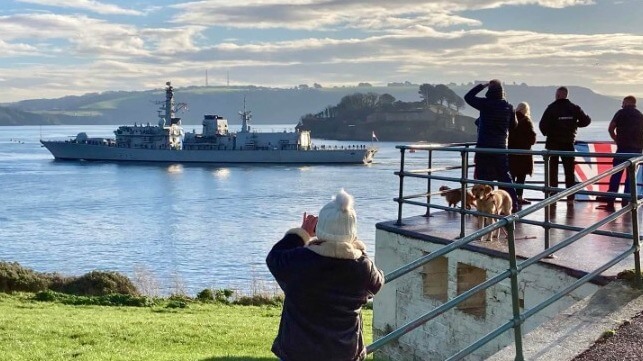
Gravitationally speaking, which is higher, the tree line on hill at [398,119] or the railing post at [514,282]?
the tree line on hill at [398,119]

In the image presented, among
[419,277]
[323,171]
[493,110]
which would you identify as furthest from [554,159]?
[323,171]

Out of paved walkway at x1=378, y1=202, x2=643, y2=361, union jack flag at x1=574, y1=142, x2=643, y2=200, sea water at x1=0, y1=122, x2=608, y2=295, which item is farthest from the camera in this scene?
sea water at x1=0, y1=122, x2=608, y2=295

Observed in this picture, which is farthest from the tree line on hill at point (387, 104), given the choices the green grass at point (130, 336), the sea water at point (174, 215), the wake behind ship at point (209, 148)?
the green grass at point (130, 336)

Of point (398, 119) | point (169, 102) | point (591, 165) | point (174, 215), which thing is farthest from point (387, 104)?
point (591, 165)

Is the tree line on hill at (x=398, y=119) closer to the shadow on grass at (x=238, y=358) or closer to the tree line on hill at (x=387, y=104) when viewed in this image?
the tree line on hill at (x=387, y=104)

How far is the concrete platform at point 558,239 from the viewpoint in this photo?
6864 mm

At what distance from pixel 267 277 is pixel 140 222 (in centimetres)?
2271

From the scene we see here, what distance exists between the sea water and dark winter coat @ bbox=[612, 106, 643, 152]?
56.8 ft

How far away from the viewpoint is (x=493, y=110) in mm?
9695

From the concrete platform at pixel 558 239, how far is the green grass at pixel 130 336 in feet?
10.6

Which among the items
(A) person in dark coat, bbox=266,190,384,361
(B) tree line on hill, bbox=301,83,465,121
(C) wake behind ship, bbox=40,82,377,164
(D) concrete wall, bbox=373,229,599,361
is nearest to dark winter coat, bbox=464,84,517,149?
(D) concrete wall, bbox=373,229,599,361

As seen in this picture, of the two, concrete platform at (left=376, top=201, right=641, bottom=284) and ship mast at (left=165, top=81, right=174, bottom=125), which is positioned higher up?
ship mast at (left=165, top=81, right=174, bottom=125)

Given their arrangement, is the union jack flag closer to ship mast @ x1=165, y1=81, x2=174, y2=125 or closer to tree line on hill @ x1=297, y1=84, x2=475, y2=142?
ship mast @ x1=165, y1=81, x2=174, y2=125

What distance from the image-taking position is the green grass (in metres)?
10.6
